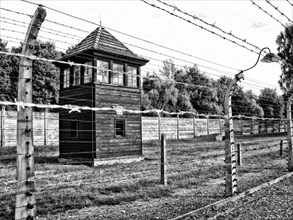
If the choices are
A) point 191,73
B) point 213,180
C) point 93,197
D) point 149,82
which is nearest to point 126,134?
point 213,180

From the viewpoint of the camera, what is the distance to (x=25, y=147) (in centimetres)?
312

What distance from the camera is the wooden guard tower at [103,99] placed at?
571 inches

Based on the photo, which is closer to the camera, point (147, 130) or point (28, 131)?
point (28, 131)

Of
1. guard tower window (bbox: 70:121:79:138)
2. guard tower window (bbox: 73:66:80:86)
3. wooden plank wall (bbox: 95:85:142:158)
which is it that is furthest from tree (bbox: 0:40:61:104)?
wooden plank wall (bbox: 95:85:142:158)

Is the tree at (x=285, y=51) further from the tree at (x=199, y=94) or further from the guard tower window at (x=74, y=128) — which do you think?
the guard tower window at (x=74, y=128)

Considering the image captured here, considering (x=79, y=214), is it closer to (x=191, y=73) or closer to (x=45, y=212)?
(x=45, y=212)

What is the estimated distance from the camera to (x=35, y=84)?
31.0 metres

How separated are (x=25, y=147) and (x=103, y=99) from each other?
1170 centimetres

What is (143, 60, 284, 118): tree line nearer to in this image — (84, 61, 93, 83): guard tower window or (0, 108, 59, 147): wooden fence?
(0, 108, 59, 147): wooden fence

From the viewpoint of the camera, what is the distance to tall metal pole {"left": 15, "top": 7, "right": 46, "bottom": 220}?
121 inches

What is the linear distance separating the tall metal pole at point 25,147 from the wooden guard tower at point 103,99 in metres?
10.8

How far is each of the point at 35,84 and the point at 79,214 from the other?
27922 millimetres

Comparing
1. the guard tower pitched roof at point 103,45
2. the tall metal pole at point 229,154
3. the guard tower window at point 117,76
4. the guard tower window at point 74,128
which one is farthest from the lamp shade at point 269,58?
the guard tower window at point 74,128

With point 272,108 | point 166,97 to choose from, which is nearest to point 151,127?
point 166,97
